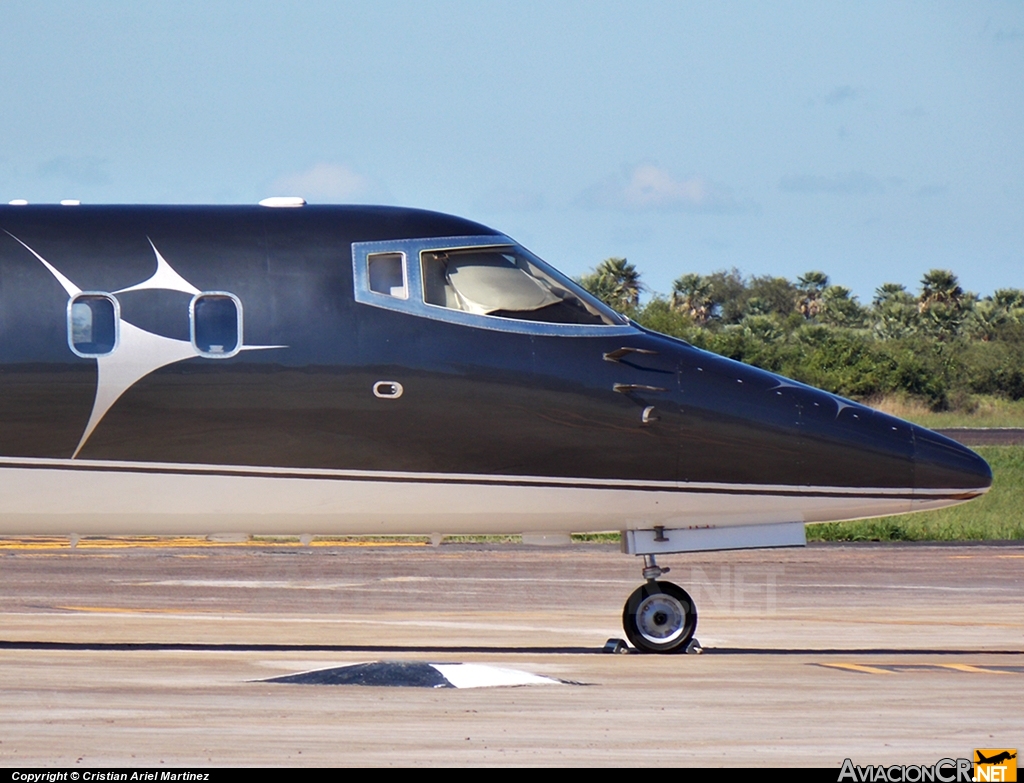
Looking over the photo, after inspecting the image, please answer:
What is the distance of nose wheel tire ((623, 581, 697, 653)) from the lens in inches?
493

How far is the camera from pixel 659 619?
12586 mm

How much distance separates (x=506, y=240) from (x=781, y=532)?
3255 millimetres

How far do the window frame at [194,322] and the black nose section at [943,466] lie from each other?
542 cm

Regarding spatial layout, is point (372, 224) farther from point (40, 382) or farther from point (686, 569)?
point (686, 569)

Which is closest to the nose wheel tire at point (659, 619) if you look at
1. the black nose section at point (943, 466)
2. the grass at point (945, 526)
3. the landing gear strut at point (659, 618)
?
the landing gear strut at point (659, 618)

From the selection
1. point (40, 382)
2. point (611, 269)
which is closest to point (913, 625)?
point (40, 382)

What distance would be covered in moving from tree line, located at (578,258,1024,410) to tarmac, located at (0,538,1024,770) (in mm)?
36233

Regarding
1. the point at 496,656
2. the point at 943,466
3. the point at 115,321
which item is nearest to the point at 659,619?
the point at 496,656

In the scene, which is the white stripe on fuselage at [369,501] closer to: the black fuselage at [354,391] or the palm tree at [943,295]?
the black fuselage at [354,391]

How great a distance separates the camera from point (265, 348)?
38.9 ft

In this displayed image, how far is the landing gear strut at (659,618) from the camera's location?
1253 cm

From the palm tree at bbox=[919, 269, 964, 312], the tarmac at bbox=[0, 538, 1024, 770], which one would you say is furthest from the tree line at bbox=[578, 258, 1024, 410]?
the tarmac at bbox=[0, 538, 1024, 770]

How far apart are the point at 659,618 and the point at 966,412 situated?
61655mm

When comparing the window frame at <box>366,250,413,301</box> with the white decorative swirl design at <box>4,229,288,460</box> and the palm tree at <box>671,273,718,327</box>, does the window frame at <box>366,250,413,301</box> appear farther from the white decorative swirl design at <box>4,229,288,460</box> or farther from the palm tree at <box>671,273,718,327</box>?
the palm tree at <box>671,273,718,327</box>
